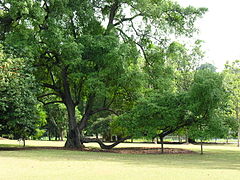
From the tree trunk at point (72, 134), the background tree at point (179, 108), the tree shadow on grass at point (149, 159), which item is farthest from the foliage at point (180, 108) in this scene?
the tree trunk at point (72, 134)

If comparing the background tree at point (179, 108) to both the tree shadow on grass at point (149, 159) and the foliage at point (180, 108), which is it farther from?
the tree shadow on grass at point (149, 159)

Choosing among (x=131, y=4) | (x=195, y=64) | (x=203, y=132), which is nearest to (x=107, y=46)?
(x=131, y=4)

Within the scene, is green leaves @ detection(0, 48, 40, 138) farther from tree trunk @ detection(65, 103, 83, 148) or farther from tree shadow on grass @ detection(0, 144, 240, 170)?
tree trunk @ detection(65, 103, 83, 148)

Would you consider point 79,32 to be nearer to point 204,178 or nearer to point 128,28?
point 128,28

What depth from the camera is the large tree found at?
23297 mm

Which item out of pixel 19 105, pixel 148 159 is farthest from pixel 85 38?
pixel 148 159

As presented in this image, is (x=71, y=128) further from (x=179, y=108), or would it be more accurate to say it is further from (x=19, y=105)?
(x=179, y=108)

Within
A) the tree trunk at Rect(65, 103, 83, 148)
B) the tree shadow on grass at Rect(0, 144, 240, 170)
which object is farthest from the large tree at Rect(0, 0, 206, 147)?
the tree shadow on grass at Rect(0, 144, 240, 170)

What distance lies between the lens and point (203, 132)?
24.0 meters

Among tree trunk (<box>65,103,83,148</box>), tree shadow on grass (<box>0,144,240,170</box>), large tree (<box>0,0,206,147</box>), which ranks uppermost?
large tree (<box>0,0,206,147</box>)

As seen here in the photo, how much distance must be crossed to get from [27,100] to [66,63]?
143 inches

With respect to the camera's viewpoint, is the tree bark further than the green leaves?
Yes

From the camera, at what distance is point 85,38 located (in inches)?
992

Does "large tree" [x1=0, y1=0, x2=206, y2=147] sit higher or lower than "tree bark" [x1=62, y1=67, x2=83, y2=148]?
higher
